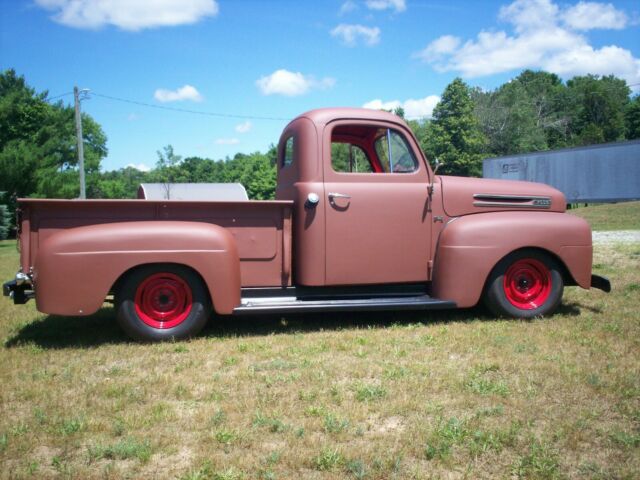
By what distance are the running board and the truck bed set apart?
0.20 m

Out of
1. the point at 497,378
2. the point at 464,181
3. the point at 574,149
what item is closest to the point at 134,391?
the point at 497,378

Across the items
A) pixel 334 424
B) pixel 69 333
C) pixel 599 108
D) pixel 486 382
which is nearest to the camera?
pixel 334 424

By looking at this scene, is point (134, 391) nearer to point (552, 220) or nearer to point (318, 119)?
point (318, 119)

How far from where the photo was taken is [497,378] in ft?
A: 12.0

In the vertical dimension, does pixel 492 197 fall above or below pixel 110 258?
above

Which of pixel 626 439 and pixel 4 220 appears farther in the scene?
pixel 4 220

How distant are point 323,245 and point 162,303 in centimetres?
154

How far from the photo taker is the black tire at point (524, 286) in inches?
203

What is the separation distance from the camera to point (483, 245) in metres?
4.98


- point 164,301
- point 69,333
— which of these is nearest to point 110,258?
point 164,301

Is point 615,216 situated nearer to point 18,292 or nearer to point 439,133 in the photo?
point 18,292

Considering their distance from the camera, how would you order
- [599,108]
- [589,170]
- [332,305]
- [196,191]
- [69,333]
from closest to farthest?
1. [332,305]
2. [69,333]
3. [196,191]
4. [589,170]
5. [599,108]

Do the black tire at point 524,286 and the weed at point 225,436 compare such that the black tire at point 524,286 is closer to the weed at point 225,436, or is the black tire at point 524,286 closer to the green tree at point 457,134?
the weed at point 225,436

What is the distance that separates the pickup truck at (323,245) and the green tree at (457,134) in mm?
45193
